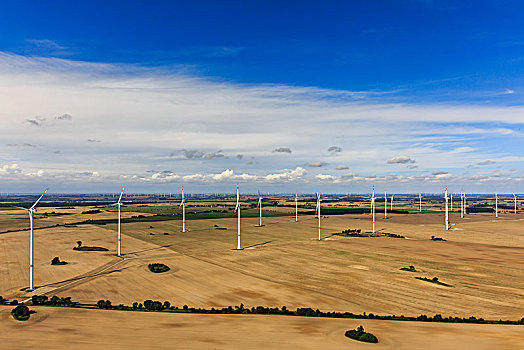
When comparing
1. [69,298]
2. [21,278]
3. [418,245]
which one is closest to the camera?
[69,298]

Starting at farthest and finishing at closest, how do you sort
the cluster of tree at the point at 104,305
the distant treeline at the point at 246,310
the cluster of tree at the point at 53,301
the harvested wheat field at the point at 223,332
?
the cluster of tree at the point at 53,301 → the cluster of tree at the point at 104,305 → the distant treeline at the point at 246,310 → the harvested wheat field at the point at 223,332

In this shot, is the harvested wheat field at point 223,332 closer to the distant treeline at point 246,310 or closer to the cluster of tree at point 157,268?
the distant treeline at point 246,310

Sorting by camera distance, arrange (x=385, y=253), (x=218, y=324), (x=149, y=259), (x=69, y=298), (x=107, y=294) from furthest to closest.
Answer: (x=385, y=253)
(x=149, y=259)
(x=107, y=294)
(x=69, y=298)
(x=218, y=324)

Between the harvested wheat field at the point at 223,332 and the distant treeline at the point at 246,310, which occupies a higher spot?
the harvested wheat field at the point at 223,332

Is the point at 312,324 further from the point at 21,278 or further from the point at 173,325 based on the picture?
the point at 21,278

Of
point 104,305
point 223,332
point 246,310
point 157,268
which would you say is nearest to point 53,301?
point 104,305

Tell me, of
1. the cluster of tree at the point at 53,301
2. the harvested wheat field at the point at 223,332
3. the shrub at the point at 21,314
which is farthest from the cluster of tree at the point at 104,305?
the shrub at the point at 21,314

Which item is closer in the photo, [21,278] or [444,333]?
[444,333]

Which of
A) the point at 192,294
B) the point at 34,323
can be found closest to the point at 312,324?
the point at 192,294
